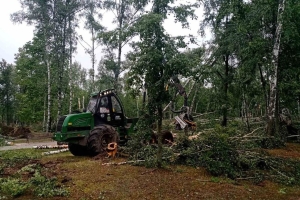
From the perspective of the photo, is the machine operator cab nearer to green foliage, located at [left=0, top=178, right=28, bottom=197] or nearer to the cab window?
the cab window

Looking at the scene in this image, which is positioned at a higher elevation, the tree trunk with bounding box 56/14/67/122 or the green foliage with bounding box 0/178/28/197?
the tree trunk with bounding box 56/14/67/122

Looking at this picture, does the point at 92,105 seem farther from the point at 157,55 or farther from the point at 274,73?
the point at 274,73

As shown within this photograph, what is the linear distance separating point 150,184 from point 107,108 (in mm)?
5157

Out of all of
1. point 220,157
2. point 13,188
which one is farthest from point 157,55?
point 13,188

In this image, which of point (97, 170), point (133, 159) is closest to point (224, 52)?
point (133, 159)

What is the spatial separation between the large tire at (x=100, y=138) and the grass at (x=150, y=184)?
5.75 feet

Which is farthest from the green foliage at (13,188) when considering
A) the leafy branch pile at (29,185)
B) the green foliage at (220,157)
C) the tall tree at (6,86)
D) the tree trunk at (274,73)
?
the tall tree at (6,86)

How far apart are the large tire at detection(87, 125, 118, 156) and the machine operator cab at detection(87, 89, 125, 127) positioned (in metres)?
0.58

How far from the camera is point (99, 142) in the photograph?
9953mm

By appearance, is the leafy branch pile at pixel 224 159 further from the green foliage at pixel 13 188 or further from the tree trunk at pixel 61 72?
the tree trunk at pixel 61 72

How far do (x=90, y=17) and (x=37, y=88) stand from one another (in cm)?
1112

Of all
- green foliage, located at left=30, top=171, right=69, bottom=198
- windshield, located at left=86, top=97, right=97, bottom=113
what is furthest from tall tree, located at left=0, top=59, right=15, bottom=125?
green foliage, located at left=30, top=171, right=69, bottom=198

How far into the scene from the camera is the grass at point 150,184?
18.6 feet

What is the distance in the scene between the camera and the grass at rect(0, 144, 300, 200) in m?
5.68
